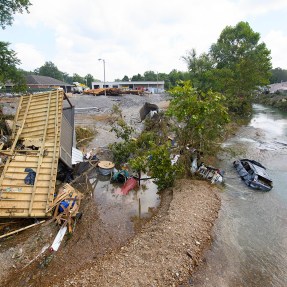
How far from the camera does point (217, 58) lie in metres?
42.3

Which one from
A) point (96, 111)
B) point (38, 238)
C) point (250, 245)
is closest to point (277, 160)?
point (250, 245)

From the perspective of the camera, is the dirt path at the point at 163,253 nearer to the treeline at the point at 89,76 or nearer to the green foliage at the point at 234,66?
the green foliage at the point at 234,66

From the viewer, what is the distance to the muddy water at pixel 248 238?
252 inches

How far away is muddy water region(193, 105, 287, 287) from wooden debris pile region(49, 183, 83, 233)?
508 cm

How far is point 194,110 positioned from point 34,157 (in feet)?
28.3

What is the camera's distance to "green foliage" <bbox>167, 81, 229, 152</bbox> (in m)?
11.0

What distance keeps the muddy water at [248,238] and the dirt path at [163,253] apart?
1.54ft

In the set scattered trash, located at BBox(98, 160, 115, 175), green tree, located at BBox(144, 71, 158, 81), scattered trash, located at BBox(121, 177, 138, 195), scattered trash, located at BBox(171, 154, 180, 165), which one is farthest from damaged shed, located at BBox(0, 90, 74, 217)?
green tree, located at BBox(144, 71, 158, 81)

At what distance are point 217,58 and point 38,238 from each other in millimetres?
44996

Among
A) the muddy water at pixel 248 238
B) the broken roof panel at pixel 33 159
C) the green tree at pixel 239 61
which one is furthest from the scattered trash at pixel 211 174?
the green tree at pixel 239 61

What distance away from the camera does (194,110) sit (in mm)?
11273

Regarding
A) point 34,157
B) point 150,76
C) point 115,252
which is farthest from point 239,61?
point 150,76

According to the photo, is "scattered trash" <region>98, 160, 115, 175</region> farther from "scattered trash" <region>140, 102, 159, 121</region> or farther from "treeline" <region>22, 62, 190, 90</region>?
"treeline" <region>22, 62, 190, 90</region>

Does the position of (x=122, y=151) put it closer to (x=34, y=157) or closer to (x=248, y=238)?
(x=34, y=157)
